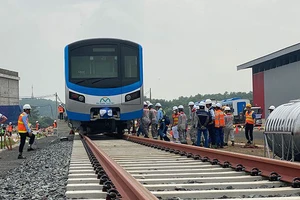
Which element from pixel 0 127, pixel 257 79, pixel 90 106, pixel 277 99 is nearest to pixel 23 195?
pixel 90 106

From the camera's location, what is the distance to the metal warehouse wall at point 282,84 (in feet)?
155

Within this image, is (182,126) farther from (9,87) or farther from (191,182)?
(9,87)

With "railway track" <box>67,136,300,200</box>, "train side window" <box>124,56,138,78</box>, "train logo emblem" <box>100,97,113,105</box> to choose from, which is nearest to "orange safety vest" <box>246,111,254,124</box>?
"train side window" <box>124,56,138,78</box>

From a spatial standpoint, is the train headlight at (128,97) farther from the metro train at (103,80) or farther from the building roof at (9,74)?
the building roof at (9,74)

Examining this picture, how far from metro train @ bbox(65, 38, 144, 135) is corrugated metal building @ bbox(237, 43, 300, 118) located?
28.2m

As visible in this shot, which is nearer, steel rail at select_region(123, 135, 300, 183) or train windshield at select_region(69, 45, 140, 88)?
steel rail at select_region(123, 135, 300, 183)

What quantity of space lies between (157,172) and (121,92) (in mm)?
11856

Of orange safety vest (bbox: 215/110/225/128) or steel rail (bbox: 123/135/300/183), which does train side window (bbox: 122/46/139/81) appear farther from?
steel rail (bbox: 123/135/300/183)

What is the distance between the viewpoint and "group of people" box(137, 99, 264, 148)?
1639cm

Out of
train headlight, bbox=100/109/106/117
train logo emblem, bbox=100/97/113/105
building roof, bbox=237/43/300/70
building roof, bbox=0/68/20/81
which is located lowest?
train headlight, bbox=100/109/106/117

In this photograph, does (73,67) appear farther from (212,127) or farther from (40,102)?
(40,102)

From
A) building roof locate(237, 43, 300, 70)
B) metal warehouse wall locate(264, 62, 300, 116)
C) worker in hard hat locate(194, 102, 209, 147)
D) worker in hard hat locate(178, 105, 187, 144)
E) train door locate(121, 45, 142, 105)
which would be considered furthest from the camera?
metal warehouse wall locate(264, 62, 300, 116)

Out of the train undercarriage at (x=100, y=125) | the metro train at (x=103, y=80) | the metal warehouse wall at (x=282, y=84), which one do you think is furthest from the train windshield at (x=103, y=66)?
the metal warehouse wall at (x=282, y=84)

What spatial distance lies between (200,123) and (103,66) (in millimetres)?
4941
